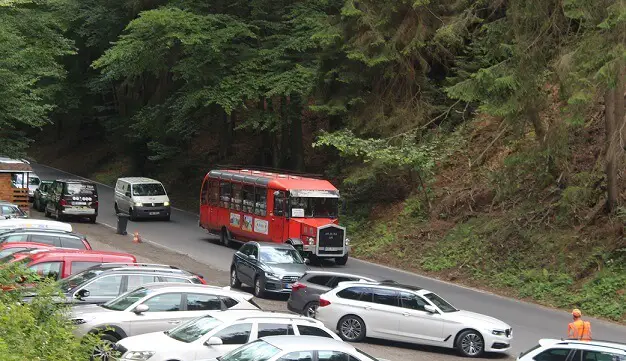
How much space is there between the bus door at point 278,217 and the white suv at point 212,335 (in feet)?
59.3

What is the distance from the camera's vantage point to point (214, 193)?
39281mm

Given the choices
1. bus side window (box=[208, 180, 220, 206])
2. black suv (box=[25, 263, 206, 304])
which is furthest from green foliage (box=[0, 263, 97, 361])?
bus side window (box=[208, 180, 220, 206])

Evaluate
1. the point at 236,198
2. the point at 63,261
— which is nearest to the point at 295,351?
the point at 63,261

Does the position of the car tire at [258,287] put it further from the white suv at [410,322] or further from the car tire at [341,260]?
the car tire at [341,260]

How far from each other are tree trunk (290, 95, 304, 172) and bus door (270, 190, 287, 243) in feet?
36.8

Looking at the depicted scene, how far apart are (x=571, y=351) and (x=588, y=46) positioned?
41.0ft

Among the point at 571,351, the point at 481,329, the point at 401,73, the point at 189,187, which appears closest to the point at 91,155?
the point at 189,187

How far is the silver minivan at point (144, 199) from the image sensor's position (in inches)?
1779

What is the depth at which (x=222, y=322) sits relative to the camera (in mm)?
15016

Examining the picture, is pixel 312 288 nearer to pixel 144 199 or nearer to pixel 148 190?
pixel 144 199

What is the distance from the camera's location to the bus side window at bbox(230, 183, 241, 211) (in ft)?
121

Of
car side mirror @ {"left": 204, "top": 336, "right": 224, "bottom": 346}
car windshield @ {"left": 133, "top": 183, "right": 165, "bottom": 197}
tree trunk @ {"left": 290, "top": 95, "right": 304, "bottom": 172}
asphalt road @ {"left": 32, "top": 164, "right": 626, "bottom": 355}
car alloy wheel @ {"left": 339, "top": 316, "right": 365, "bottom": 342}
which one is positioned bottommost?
asphalt road @ {"left": 32, "top": 164, "right": 626, "bottom": 355}

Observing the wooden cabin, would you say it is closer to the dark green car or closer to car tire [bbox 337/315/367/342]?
the dark green car

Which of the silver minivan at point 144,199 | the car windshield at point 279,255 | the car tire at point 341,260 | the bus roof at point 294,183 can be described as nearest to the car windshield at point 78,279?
the car windshield at point 279,255
